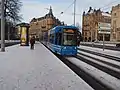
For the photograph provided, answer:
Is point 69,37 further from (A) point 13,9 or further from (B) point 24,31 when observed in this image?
(A) point 13,9

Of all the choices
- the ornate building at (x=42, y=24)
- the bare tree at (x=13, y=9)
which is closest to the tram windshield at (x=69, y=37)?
the bare tree at (x=13, y=9)

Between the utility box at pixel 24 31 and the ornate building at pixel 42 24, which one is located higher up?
the ornate building at pixel 42 24

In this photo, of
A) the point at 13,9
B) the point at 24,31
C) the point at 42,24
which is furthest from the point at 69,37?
the point at 42,24

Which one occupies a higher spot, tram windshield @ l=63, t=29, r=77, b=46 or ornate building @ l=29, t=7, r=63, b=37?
ornate building @ l=29, t=7, r=63, b=37

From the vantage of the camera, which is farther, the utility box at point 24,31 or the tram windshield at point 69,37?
the utility box at point 24,31

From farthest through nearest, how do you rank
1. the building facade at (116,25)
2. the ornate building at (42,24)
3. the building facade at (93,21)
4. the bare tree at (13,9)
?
the ornate building at (42,24)
the building facade at (93,21)
the building facade at (116,25)
the bare tree at (13,9)

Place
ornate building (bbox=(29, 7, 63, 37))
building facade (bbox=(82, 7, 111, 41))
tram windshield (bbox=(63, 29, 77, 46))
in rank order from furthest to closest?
ornate building (bbox=(29, 7, 63, 37))
building facade (bbox=(82, 7, 111, 41))
tram windshield (bbox=(63, 29, 77, 46))

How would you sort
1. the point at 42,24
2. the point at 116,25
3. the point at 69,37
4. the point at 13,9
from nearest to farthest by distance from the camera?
the point at 69,37 < the point at 13,9 < the point at 116,25 < the point at 42,24

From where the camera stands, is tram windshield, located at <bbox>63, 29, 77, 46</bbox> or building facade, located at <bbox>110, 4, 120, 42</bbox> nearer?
tram windshield, located at <bbox>63, 29, 77, 46</bbox>

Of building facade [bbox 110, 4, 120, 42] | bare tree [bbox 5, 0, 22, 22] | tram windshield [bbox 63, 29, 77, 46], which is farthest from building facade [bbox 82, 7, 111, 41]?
tram windshield [bbox 63, 29, 77, 46]

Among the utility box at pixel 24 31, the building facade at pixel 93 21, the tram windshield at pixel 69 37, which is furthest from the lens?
the building facade at pixel 93 21

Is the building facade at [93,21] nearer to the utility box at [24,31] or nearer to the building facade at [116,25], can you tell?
the building facade at [116,25]

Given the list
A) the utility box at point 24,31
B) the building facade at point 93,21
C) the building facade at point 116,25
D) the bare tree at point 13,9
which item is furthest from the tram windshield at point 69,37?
the building facade at point 93,21

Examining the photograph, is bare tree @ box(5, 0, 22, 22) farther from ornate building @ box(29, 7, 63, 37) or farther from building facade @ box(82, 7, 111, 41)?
ornate building @ box(29, 7, 63, 37)
